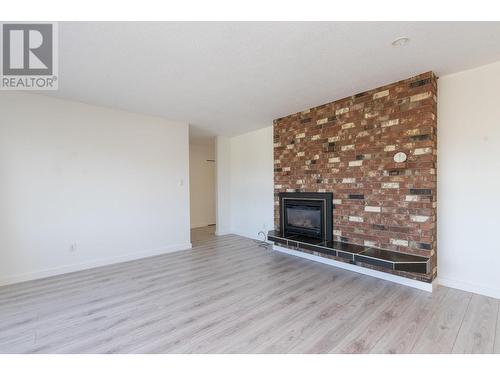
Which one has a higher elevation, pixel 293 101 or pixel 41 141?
pixel 293 101

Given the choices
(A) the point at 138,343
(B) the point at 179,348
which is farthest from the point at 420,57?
(A) the point at 138,343

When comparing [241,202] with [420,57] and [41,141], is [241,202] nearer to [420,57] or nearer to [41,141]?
[41,141]

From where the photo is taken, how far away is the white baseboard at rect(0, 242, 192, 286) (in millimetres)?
2973

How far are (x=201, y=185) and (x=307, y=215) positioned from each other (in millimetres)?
4023

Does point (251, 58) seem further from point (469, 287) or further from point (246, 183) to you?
point (246, 183)

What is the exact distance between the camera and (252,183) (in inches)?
210

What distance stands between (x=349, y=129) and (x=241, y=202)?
120 inches

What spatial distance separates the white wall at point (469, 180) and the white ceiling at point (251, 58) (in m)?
0.29

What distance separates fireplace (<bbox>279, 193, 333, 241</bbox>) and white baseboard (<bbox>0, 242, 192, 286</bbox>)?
197 cm

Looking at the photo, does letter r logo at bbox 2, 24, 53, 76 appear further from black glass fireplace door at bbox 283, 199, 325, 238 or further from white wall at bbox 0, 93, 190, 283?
black glass fireplace door at bbox 283, 199, 325, 238

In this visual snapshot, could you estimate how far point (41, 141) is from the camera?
3.13 m

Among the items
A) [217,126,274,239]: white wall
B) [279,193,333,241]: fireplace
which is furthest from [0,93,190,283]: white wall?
[279,193,333,241]: fireplace
